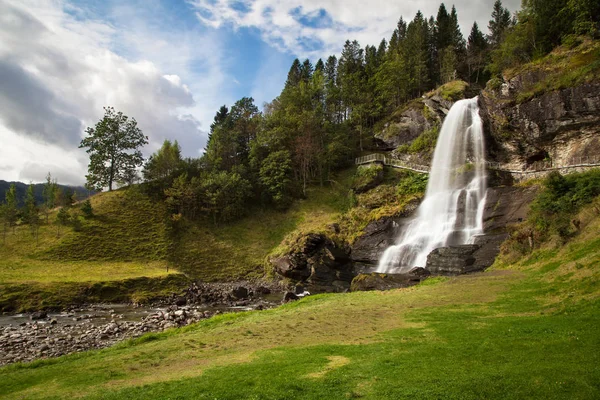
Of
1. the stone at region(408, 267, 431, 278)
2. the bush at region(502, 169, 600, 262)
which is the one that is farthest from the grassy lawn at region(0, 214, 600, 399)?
the stone at region(408, 267, 431, 278)

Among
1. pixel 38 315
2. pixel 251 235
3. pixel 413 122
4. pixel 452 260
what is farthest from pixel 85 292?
pixel 413 122

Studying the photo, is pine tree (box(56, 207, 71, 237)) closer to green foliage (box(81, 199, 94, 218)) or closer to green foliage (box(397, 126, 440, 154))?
green foliage (box(81, 199, 94, 218))

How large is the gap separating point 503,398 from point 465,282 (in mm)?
16647

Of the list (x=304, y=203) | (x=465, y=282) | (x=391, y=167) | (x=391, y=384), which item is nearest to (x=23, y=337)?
(x=391, y=384)

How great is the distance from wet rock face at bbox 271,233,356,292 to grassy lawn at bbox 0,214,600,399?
61.5 ft

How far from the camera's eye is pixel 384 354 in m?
10.3

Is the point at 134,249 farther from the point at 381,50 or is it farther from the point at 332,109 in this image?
the point at 381,50

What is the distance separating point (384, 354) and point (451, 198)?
33071 millimetres

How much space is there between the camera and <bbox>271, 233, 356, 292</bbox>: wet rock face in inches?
1494

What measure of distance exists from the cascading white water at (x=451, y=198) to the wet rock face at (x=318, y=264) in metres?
4.70

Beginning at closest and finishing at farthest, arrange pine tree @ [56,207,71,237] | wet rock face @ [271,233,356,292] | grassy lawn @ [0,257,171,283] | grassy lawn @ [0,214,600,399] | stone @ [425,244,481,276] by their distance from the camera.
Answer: grassy lawn @ [0,214,600,399], stone @ [425,244,481,276], grassy lawn @ [0,257,171,283], wet rock face @ [271,233,356,292], pine tree @ [56,207,71,237]

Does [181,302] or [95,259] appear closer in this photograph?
[181,302]

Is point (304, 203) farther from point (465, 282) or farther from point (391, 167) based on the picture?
point (465, 282)

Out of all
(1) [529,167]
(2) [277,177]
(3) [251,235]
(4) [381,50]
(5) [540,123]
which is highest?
(4) [381,50]
